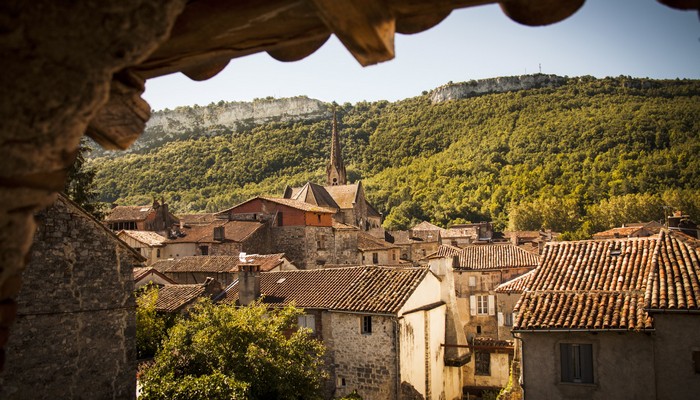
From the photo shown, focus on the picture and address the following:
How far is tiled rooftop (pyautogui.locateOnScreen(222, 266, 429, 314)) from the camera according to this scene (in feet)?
72.6

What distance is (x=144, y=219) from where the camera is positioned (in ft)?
177

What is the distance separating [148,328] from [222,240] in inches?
771

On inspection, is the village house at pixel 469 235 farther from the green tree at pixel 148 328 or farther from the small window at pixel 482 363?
the green tree at pixel 148 328

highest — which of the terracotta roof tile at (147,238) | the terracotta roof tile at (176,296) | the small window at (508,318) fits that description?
the terracotta roof tile at (147,238)

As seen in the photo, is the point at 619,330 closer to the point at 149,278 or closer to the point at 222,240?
the point at 149,278

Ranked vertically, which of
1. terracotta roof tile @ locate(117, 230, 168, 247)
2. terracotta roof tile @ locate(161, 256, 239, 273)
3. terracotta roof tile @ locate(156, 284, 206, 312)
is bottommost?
terracotta roof tile @ locate(156, 284, 206, 312)

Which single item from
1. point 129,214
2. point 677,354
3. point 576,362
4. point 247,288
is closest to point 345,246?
point 247,288

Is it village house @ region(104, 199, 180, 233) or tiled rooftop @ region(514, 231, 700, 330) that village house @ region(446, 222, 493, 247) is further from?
tiled rooftop @ region(514, 231, 700, 330)

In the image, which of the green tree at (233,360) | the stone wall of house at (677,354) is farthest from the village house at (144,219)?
the stone wall of house at (677,354)

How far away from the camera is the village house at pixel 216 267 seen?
105ft

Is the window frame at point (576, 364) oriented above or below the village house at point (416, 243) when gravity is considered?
below

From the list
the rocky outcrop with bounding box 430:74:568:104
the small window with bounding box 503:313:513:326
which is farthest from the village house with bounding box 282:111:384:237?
the rocky outcrop with bounding box 430:74:568:104

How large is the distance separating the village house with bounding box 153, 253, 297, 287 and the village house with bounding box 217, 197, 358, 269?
7507 millimetres

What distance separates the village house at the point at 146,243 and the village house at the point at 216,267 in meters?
6.72
